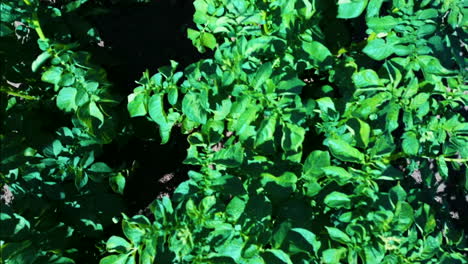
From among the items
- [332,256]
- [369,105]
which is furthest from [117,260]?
[369,105]

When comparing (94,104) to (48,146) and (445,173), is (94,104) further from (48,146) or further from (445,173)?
(445,173)

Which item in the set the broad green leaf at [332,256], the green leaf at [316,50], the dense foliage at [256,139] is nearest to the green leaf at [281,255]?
the dense foliage at [256,139]

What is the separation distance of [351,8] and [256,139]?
68 centimetres

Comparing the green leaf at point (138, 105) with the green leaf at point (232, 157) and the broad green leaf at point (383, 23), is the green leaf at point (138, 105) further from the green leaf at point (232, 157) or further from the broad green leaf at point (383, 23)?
the broad green leaf at point (383, 23)

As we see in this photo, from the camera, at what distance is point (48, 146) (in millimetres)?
1998

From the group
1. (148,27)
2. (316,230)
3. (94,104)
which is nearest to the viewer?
(94,104)

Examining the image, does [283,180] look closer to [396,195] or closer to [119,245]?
[396,195]

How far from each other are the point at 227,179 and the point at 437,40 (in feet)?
3.29

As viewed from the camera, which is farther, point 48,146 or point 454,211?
point 454,211

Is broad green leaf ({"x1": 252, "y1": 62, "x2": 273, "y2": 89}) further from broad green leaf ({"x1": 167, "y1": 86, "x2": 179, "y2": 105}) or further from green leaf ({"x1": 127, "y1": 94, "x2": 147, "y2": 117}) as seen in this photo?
green leaf ({"x1": 127, "y1": 94, "x2": 147, "y2": 117})

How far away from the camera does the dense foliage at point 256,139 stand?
5.49 feet

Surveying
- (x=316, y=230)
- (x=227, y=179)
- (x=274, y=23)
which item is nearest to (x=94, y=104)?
(x=227, y=179)

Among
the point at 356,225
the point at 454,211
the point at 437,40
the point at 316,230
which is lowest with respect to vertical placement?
the point at 454,211

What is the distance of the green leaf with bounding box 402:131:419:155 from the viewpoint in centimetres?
172
